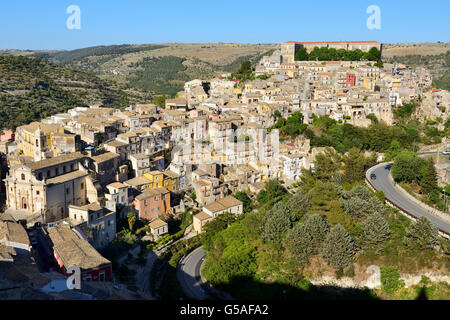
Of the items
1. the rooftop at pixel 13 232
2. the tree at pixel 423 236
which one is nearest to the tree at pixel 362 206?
the tree at pixel 423 236

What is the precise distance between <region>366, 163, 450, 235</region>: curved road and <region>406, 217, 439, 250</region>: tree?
1.62 m

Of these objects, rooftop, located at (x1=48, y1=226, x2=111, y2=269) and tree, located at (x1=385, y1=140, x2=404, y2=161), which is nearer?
rooftop, located at (x1=48, y1=226, x2=111, y2=269)

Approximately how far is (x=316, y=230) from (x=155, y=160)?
12.7 meters

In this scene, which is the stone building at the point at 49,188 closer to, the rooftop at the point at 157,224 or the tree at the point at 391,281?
the rooftop at the point at 157,224

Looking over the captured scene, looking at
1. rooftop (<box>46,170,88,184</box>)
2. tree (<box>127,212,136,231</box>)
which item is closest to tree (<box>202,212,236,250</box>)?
tree (<box>127,212,136,231</box>)

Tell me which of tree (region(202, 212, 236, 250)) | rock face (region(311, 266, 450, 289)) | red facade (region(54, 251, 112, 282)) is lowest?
rock face (region(311, 266, 450, 289))

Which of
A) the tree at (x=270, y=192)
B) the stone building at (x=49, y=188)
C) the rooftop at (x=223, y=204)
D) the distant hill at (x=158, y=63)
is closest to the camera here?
the stone building at (x=49, y=188)

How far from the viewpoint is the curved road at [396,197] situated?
2239cm

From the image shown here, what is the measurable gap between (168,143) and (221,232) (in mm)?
10620

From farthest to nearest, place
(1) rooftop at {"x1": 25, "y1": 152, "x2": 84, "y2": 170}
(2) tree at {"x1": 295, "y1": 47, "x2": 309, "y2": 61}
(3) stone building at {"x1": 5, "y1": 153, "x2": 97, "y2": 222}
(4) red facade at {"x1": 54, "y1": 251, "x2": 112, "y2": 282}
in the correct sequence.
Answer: (2) tree at {"x1": 295, "y1": 47, "x2": 309, "y2": 61} → (1) rooftop at {"x1": 25, "y1": 152, "x2": 84, "y2": 170} → (3) stone building at {"x1": 5, "y1": 153, "x2": 97, "y2": 222} → (4) red facade at {"x1": 54, "y1": 251, "x2": 112, "y2": 282}

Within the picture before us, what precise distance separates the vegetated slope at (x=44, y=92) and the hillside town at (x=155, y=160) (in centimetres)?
998

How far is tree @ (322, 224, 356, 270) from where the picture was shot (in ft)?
65.3

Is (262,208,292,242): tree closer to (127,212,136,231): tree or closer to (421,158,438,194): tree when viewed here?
(127,212,136,231): tree

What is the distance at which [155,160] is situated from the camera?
29.4 meters
